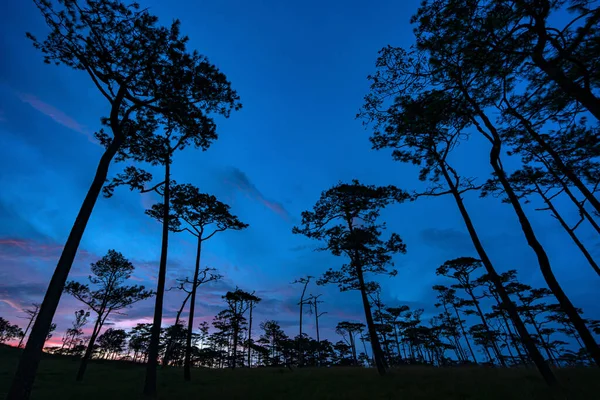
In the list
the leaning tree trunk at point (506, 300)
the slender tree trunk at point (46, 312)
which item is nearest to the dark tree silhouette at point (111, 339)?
the slender tree trunk at point (46, 312)

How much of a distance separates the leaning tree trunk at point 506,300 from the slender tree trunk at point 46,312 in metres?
13.9

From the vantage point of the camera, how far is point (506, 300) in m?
9.39

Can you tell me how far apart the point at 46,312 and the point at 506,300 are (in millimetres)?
14939

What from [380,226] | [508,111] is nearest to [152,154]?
[380,226]

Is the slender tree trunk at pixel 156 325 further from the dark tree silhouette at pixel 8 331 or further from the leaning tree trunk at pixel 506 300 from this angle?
the dark tree silhouette at pixel 8 331

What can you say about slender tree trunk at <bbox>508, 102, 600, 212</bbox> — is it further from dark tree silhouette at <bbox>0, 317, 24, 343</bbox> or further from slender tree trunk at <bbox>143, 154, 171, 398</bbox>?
dark tree silhouette at <bbox>0, 317, 24, 343</bbox>

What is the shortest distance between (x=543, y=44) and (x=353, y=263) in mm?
13830

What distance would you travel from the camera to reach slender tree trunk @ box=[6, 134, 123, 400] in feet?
17.2

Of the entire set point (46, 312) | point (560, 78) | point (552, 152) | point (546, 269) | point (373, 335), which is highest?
point (552, 152)

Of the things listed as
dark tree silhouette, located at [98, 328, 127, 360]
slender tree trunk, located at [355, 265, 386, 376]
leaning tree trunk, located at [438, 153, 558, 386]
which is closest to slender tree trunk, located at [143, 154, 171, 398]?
slender tree trunk, located at [355, 265, 386, 376]

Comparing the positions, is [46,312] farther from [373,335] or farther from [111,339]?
[111,339]

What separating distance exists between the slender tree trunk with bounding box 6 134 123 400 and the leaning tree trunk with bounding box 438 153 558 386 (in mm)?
13912

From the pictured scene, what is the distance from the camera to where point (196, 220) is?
19.2 meters

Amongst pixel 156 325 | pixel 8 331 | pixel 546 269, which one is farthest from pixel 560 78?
pixel 8 331
